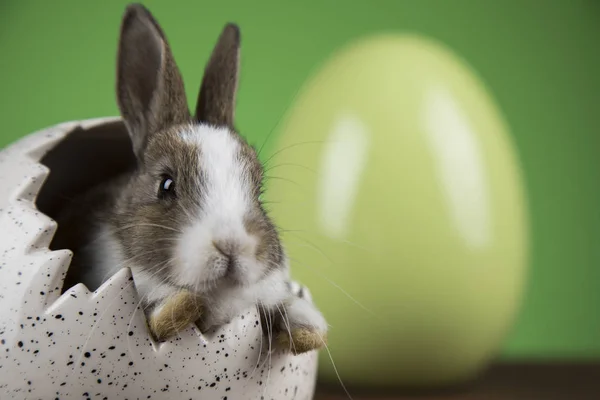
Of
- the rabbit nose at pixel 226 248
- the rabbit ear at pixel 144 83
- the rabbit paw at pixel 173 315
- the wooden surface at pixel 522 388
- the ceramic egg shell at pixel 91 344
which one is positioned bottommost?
the wooden surface at pixel 522 388

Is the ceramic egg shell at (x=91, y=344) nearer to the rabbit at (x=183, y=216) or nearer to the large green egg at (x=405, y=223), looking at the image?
the rabbit at (x=183, y=216)

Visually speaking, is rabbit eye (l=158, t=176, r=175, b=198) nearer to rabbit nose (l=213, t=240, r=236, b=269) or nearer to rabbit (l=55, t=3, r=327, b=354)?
rabbit (l=55, t=3, r=327, b=354)

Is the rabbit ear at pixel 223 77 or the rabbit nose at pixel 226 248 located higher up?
the rabbit ear at pixel 223 77

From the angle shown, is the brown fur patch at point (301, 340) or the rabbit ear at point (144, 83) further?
the rabbit ear at point (144, 83)

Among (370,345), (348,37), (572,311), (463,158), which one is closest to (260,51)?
(348,37)

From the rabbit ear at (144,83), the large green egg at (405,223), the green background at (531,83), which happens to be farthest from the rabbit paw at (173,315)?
the green background at (531,83)

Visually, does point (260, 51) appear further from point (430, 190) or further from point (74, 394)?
point (74, 394)

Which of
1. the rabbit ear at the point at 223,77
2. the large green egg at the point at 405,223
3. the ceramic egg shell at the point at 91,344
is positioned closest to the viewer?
the ceramic egg shell at the point at 91,344

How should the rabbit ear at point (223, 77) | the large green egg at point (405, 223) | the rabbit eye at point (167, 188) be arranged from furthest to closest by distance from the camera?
1. the large green egg at point (405, 223)
2. the rabbit ear at point (223, 77)
3. the rabbit eye at point (167, 188)

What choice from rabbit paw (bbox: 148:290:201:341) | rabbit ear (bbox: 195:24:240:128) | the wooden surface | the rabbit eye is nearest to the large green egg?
the wooden surface
